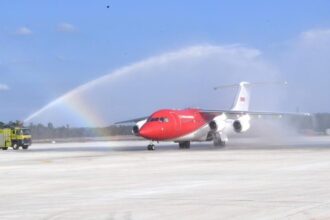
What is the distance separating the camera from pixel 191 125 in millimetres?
49625

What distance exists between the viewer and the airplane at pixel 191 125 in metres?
47.0

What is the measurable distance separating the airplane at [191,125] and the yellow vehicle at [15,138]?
11754 mm

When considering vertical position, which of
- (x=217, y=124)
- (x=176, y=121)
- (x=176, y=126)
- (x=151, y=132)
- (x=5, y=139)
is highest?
(x=176, y=121)

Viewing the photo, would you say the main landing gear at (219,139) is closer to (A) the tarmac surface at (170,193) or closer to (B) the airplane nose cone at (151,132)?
(B) the airplane nose cone at (151,132)

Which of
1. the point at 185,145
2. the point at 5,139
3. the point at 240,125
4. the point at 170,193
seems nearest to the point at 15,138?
the point at 5,139

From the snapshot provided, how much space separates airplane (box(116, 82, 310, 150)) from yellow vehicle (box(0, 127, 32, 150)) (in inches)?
463

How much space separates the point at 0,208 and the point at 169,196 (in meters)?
3.88

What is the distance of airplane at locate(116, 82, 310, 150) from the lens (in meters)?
47.0

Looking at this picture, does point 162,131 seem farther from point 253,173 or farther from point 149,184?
point 149,184

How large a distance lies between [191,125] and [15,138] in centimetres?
1989

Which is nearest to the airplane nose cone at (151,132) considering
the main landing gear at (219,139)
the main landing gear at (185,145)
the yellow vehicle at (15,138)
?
the main landing gear at (185,145)

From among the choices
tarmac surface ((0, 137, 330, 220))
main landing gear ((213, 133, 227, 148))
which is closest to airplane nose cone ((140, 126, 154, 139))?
main landing gear ((213, 133, 227, 148))

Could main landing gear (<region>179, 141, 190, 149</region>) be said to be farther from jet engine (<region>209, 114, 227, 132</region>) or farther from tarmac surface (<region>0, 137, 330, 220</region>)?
tarmac surface (<region>0, 137, 330, 220</region>)

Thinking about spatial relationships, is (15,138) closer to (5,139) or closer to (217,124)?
(5,139)
